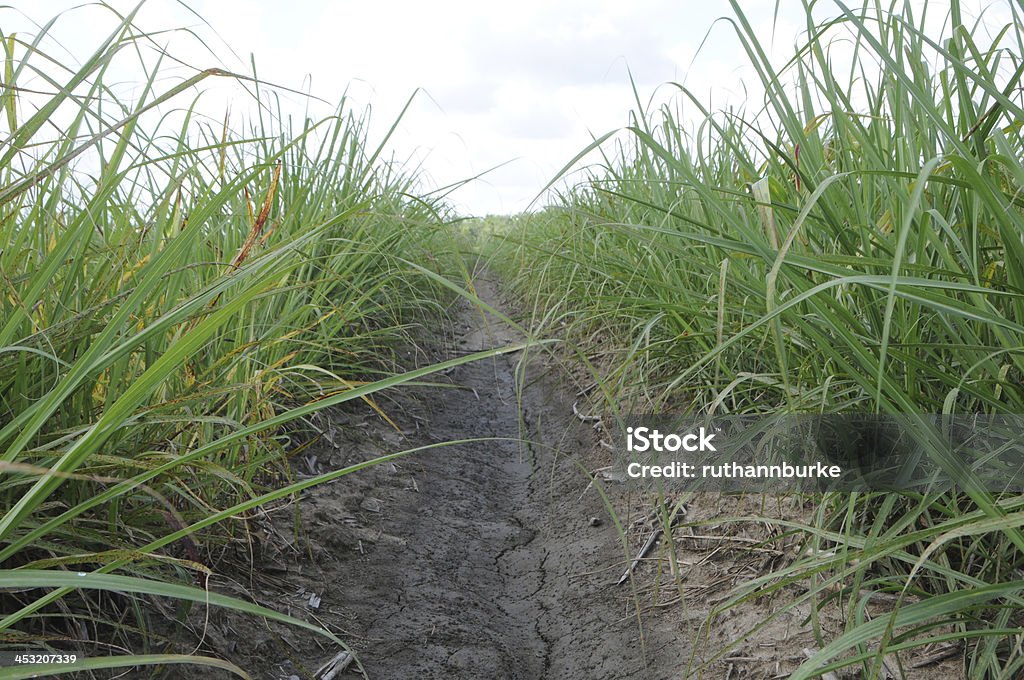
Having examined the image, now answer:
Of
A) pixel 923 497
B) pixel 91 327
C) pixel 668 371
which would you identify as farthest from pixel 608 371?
pixel 91 327

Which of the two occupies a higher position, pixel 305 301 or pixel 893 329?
pixel 305 301

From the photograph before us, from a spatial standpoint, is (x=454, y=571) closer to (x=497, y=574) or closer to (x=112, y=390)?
(x=497, y=574)

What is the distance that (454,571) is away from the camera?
178cm

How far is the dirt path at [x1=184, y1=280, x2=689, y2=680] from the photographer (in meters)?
1.42

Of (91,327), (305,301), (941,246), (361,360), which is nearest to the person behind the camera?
(941,246)

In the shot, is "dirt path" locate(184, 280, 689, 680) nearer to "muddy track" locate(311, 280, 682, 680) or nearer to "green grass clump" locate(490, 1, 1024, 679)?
"muddy track" locate(311, 280, 682, 680)

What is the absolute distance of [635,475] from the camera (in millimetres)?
2020

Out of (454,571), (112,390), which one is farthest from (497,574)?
(112,390)

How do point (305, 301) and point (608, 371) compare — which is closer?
point (305, 301)

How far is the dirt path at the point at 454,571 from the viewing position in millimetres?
1425

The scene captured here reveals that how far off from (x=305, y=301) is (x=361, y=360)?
320 mm

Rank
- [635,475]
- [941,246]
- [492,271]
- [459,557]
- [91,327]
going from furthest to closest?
[492,271] → [635,475] → [459,557] → [91,327] → [941,246]

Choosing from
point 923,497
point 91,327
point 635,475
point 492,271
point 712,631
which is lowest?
point 712,631

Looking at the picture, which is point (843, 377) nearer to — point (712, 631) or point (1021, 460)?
point (1021, 460)
